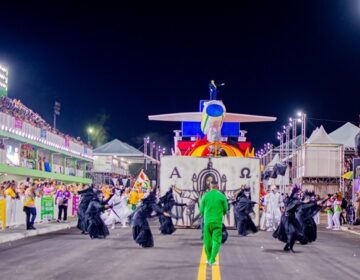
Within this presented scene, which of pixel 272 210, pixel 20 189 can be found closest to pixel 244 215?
pixel 272 210

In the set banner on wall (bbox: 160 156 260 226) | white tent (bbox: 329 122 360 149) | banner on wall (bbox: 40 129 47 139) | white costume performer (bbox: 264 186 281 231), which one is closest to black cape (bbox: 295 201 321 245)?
banner on wall (bbox: 160 156 260 226)

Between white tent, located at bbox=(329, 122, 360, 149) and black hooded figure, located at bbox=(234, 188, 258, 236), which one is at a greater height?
white tent, located at bbox=(329, 122, 360, 149)

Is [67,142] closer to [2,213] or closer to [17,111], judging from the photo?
[17,111]

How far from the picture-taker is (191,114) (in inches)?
1144

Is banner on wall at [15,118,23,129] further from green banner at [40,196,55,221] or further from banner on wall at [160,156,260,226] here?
banner on wall at [160,156,260,226]

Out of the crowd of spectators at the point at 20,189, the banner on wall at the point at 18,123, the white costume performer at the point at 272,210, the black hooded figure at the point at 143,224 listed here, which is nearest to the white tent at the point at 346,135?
the banner on wall at the point at 18,123

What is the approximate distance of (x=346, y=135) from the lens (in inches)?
2172

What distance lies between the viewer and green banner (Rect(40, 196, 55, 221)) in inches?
1147

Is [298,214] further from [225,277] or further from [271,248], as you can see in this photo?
[225,277]

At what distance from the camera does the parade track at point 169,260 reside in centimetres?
1156

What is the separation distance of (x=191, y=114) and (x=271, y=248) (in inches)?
485

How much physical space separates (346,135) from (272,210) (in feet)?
96.7

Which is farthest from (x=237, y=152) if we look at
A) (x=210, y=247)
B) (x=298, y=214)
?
(x=210, y=247)

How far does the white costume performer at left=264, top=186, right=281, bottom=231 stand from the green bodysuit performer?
48.5 ft
